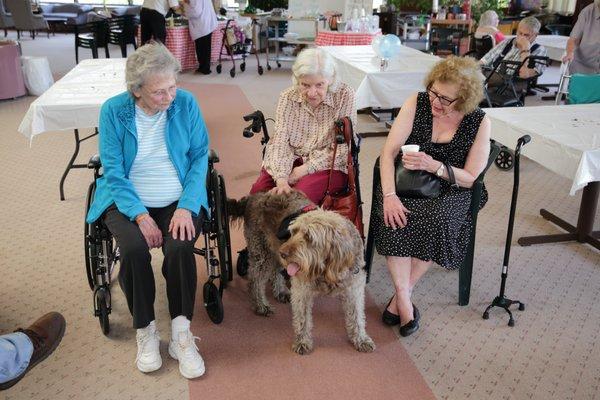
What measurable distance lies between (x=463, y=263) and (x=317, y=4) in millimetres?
6849

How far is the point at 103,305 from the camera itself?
6.55 feet

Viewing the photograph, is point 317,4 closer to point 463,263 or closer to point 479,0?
point 479,0

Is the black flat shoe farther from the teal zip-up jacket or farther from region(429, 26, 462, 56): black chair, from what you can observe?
region(429, 26, 462, 56): black chair

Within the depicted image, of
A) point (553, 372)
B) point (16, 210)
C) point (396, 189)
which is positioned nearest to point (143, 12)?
point (16, 210)

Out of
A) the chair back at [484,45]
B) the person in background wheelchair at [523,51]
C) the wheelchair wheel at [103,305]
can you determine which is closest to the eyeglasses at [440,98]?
the wheelchair wheel at [103,305]

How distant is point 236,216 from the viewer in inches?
90.0

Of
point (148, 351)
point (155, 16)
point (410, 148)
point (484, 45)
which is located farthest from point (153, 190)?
point (155, 16)

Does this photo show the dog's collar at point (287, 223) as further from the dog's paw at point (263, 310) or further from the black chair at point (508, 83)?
the black chair at point (508, 83)

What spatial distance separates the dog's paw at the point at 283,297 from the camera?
2355 millimetres

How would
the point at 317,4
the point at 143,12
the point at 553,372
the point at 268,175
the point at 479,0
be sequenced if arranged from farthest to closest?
1. the point at 479,0
2. the point at 317,4
3. the point at 143,12
4. the point at 268,175
5. the point at 553,372

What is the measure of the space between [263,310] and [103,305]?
2.13 feet

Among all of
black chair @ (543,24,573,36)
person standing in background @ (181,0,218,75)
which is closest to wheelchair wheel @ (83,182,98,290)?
person standing in background @ (181,0,218,75)

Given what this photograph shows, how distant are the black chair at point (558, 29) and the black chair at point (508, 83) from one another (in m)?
4.77

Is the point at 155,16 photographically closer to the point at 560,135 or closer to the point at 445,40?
the point at 445,40
